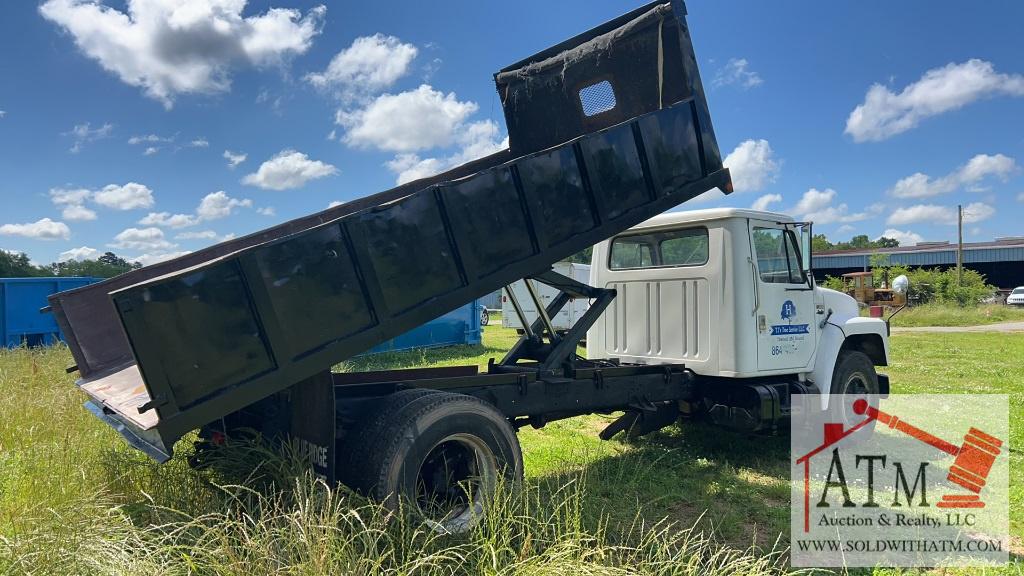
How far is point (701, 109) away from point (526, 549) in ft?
11.7

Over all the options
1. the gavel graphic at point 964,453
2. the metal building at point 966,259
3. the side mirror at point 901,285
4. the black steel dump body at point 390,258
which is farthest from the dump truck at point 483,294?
the metal building at point 966,259

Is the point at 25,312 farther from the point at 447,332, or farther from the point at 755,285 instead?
the point at 755,285

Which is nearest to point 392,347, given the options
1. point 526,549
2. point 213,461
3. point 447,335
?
point 447,335

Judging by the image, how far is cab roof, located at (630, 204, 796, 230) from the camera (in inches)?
233

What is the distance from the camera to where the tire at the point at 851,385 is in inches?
266

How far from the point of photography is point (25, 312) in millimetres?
13352

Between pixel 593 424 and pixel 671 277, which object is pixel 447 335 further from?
pixel 671 277

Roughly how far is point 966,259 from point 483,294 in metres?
63.8

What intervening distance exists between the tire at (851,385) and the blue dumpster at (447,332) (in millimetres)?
10431

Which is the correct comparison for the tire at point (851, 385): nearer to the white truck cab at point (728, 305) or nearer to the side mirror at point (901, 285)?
the white truck cab at point (728, 305)

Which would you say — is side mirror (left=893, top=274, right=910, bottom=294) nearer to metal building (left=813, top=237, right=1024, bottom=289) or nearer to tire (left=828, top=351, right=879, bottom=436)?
tire (left=828, top=351, right=879, bottom=436)

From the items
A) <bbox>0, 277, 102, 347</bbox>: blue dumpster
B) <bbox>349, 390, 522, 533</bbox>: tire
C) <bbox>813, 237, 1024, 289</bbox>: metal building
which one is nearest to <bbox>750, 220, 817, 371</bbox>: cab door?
<bbox>349, 390, 522, 533</bbox>: tire

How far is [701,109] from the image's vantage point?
488 cm

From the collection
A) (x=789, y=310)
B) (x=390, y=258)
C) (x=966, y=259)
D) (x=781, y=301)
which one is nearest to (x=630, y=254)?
(x=781, y=301)
